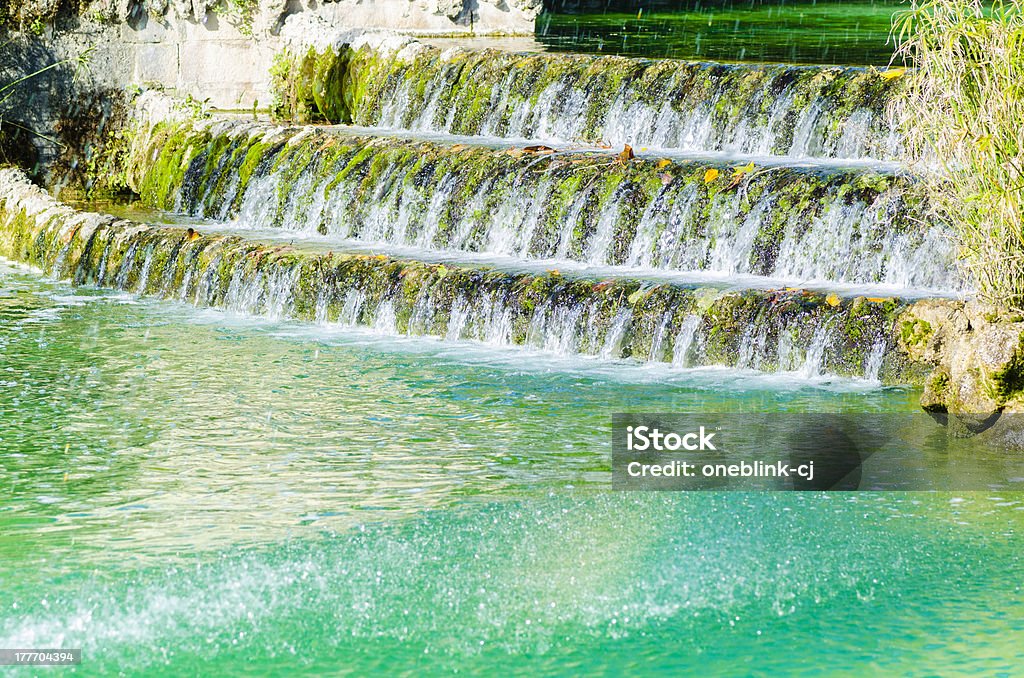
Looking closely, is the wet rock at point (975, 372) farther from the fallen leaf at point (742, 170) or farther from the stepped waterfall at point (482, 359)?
the fallen leaf at point (742, 170)

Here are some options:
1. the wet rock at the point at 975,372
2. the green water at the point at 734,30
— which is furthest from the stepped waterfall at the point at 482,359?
the green water at the point at 734,30

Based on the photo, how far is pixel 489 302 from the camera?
8.41 metres

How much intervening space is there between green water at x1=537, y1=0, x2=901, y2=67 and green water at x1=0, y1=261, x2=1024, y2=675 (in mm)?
6013

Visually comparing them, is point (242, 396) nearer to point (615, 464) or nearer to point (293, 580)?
point (615, 464)

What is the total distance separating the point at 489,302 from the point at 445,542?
3461 mm

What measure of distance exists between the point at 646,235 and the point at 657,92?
2072 millimetres

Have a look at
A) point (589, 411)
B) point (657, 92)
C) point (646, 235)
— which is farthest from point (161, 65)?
point (589, 411)

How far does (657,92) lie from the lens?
10.7 meters

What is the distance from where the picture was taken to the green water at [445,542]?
428 cm

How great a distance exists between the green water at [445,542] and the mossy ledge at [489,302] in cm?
27

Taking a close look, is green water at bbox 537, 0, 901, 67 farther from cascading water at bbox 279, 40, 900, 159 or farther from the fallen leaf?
the fallen leaf

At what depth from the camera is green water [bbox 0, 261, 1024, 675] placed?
4.28 meters

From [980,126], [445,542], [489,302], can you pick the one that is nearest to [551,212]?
[489,302]

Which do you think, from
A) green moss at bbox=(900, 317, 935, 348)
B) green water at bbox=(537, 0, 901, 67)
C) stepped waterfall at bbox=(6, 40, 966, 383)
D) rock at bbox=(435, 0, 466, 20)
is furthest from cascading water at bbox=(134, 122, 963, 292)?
rock at bbox=(435, 0, 466, 20)
